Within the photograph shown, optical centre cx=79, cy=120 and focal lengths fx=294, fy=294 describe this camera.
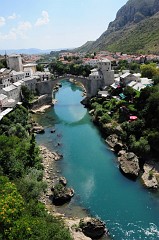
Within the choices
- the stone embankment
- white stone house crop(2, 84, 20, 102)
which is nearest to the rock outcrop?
white stone house crop(2, 84, 20, 102)

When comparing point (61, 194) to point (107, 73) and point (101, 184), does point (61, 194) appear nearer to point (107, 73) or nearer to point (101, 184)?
point (101, 184)

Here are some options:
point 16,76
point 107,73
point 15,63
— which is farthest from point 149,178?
point 15,63

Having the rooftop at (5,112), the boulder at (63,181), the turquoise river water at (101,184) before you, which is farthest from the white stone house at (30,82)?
the boulder at (63,181)

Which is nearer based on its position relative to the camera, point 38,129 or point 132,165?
point 132,165

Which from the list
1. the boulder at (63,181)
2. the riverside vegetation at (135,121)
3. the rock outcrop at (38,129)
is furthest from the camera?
Result: the rock outcrop at (38,129)

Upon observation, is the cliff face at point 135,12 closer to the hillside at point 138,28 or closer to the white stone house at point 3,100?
the hillside at point 138,28

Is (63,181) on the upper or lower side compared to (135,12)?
lower
